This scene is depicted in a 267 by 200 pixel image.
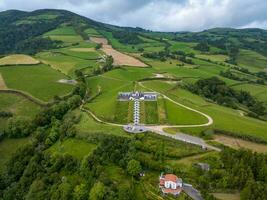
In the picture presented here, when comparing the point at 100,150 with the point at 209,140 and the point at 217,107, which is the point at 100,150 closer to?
the point at 209,140

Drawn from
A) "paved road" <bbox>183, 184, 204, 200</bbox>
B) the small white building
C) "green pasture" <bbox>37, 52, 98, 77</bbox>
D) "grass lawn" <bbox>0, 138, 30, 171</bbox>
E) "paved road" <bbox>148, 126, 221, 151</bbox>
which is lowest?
"grass lawn" <bbox>0, 138, 30, 171</bbox>

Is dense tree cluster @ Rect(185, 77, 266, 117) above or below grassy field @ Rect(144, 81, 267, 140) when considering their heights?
below

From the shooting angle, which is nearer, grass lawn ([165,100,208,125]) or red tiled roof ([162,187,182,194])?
red tiled roof ([162,187,182,194])

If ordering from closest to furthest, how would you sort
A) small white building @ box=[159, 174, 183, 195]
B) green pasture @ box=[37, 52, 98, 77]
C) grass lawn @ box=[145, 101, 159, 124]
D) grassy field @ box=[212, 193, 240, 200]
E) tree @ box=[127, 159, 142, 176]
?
grassy field @ box=[212, 193, 240, 200], small white building @ box=[159, 174, 183, 195], tree @ box=[127, 159, 142, 176], grass lawn @ box=[145, 101, 159, 124], green pasture @ box=[37, 52, 98, 77]

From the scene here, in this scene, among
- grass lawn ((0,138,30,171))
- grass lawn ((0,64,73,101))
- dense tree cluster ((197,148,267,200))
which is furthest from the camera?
grass lawn ((0,64,73,101))

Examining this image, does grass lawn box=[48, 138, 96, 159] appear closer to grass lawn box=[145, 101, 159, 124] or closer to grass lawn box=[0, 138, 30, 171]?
grass lawn box=[0, 138, 30, 171]

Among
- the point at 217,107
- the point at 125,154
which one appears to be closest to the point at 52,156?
the point at 125,154

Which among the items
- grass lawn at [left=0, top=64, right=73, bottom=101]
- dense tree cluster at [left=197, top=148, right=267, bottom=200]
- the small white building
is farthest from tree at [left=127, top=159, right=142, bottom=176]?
grass lawn at [left=0, top=64, right=73, bottom=101]
